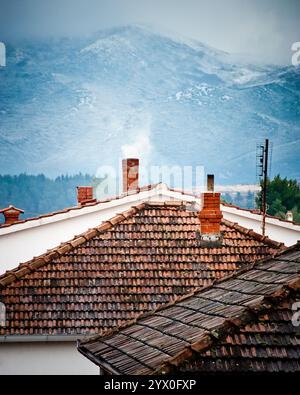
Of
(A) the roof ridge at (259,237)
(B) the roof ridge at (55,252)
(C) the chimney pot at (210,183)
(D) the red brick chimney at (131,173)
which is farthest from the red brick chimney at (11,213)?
(A) the roof ridge at (259,237)

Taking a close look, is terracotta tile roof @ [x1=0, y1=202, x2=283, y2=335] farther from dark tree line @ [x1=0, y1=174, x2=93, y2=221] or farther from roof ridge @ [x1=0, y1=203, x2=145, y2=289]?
dark tree line @ [x1=0, y1=174, x2=93, y2=221]

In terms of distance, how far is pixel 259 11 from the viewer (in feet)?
579

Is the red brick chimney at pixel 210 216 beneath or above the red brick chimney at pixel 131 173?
beneath

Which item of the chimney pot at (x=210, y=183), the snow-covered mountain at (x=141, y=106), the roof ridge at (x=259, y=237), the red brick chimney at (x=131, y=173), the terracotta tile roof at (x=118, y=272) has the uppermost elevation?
the snow-covered mountain at (x=141, y=106)

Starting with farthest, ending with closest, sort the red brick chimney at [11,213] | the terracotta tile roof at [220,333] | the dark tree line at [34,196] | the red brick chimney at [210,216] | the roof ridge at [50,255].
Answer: the dark tree line at [34,196] → the red brick chimney at [11,213] → the red brick chimney at [210,216] → the roof ridge at [50,255] → the terracotta tile roof at [220,333]

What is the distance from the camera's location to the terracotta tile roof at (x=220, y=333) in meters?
6.25

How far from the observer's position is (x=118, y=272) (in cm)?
1328

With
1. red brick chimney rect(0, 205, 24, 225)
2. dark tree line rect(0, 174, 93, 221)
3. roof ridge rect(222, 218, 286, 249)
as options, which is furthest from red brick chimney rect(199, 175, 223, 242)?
dark tree line rect(0, 174, 93, 221)

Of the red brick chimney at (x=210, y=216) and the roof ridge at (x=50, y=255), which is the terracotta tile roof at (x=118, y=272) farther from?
the red brick chimney at (x=210, y=216)

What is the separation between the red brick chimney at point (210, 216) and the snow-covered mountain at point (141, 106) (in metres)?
106

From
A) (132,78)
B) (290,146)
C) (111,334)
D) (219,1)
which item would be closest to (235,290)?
(111,334)

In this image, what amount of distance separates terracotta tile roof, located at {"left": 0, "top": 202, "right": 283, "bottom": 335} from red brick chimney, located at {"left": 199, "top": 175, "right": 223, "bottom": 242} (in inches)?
8.0

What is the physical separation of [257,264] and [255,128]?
471 feet

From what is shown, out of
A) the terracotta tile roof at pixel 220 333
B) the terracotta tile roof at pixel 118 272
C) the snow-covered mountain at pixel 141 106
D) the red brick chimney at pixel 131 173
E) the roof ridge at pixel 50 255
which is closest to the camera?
the terracotta tile roof at pixel 220 333
